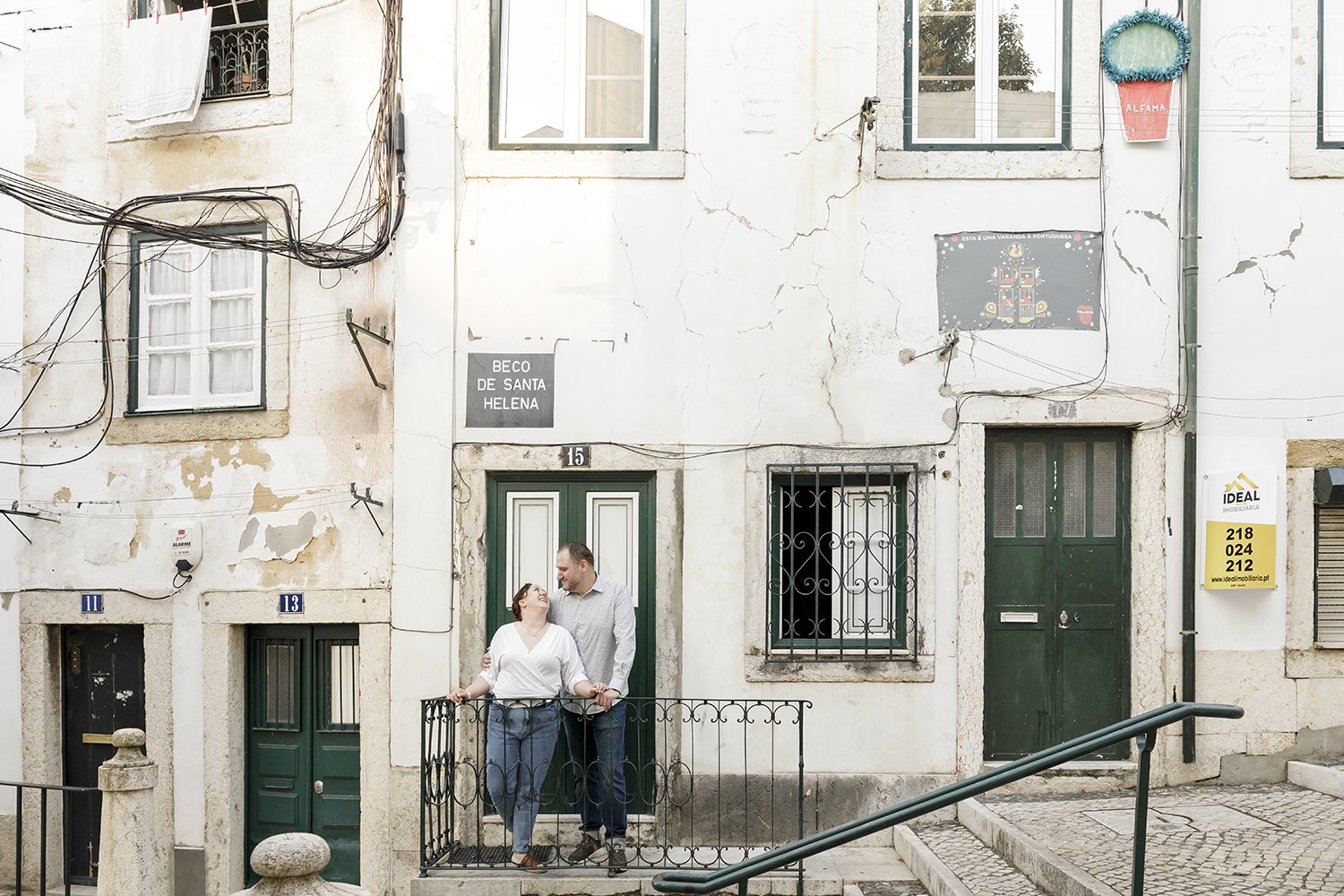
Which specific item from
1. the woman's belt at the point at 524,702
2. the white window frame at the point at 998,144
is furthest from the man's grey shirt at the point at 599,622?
the white window frame at the point at 998,144

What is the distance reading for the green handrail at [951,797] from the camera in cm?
422

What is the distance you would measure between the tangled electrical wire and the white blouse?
108 inches

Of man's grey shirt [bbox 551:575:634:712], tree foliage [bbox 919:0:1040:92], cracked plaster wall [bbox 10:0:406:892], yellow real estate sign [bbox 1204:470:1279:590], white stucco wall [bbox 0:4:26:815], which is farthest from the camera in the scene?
white stucco wall [bbox 0:4:26:815]

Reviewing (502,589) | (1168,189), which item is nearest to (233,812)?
(502,589)

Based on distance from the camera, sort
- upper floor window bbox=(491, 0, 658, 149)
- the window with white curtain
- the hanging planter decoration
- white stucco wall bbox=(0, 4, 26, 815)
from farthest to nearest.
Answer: white stucco wall bbox=(0, 4, 26, 815) → the window with white curtain → upper floor window bbox=(491, 0, 658, 149) → the hanging planter decoration

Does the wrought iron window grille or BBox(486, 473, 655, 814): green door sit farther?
BBox(486, 473, 655, 814): green door

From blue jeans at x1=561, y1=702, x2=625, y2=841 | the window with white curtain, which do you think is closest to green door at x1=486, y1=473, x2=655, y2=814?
blue jeans at x1=561, y1=702, x2=625, y2=841

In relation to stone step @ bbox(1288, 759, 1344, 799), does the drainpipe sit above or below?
above

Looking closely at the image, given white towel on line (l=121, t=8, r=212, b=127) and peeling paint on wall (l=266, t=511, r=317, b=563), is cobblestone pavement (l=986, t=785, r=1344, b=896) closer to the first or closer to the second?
peeling paint on wall (l=266, t=511, r=317, b=563)

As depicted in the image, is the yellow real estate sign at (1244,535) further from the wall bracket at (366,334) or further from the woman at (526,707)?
the wall bracket at (366,334)

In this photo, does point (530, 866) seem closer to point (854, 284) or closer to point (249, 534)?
point (249, 534)

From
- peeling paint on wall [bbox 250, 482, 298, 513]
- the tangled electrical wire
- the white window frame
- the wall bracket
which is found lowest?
peeling paint on wall [bbox 250, 482, 298, 513]

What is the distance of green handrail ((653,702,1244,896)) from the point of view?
4223 mm

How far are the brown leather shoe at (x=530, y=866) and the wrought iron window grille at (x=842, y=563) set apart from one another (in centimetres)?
183
